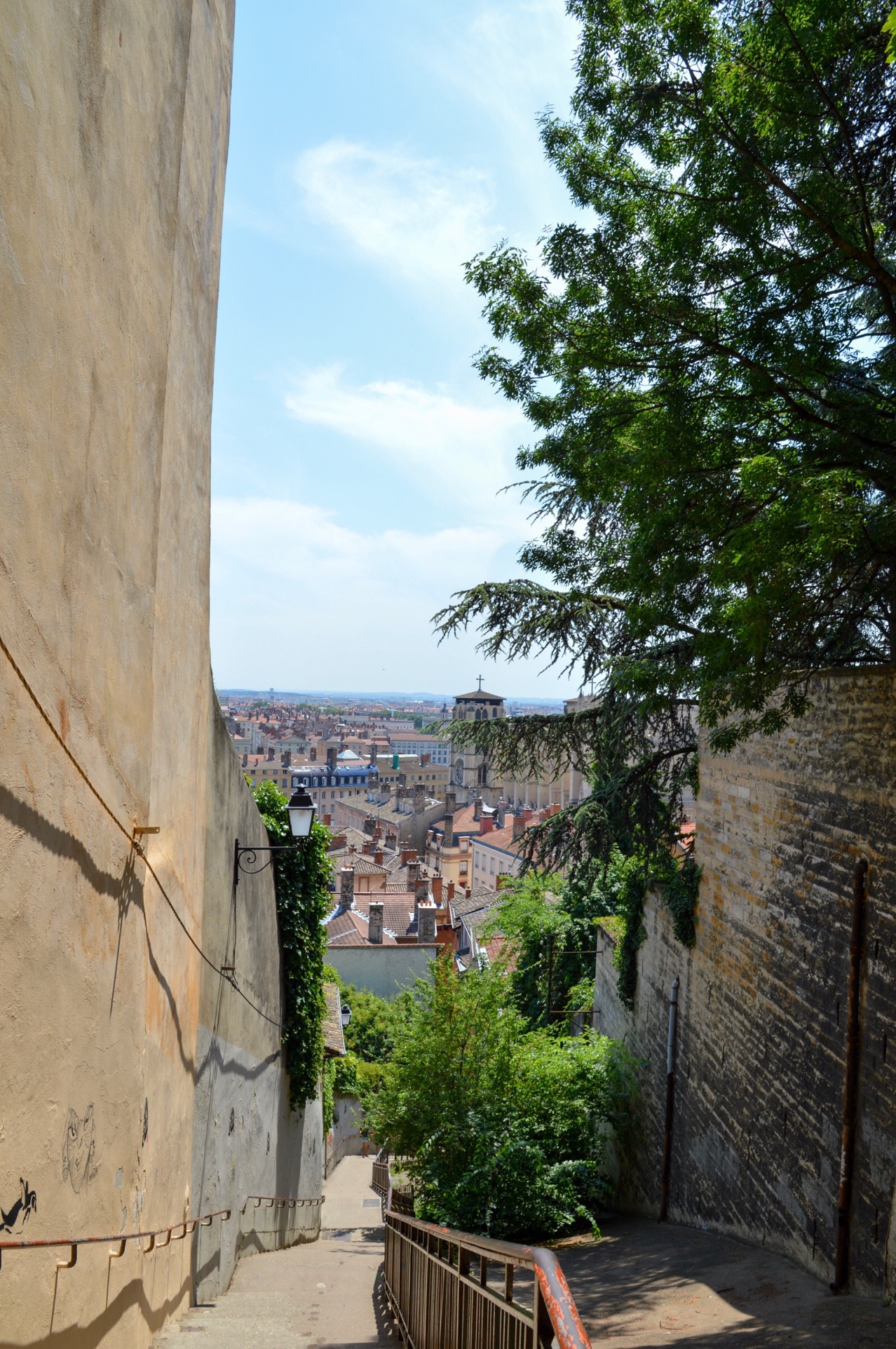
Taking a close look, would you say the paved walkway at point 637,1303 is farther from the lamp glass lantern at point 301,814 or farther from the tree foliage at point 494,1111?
the lamp glass lantern at point 301,814

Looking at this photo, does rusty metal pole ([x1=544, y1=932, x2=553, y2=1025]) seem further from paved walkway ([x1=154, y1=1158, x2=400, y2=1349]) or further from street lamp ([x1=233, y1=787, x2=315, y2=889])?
street lamp ([x1=233, y1=787, x2=315, y2=889])

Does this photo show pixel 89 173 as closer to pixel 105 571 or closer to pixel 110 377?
pixel 110 377

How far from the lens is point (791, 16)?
5.12 meters

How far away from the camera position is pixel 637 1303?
657cm

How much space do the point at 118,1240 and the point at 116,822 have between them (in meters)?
1.87

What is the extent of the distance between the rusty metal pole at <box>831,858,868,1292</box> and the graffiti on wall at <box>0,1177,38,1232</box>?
4665 millimetres

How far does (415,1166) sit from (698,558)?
8.47 metres

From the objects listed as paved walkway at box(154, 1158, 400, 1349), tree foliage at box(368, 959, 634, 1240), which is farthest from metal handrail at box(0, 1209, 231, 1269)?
tree foliage at box(368, 959, 634, 1240)

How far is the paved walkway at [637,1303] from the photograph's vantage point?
5.07 m

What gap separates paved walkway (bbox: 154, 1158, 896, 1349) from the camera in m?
5.07

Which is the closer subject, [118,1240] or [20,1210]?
[20,1210]

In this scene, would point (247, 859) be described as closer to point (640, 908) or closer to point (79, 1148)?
point (79, 1148)

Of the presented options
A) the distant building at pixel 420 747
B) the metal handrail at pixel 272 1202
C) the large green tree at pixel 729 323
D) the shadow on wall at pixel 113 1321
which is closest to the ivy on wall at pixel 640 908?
the large green tree at pixel 729 323

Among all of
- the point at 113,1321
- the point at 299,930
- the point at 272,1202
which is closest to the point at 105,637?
the point at 113,1321
